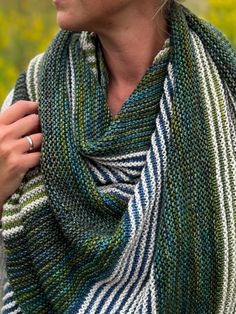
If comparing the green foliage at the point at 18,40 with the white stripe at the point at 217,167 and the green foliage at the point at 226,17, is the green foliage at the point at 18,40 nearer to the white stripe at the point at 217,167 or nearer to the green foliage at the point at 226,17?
the green foliage at the point at 226,17

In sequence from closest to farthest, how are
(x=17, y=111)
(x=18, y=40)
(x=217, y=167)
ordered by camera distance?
(x=217, y=167), (x=17, y=111), (x=18, y=40)

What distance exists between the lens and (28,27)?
16.9ft

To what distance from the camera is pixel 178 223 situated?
1.87 m

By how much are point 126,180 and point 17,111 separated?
34cm

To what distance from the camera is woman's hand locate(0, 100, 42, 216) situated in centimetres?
198

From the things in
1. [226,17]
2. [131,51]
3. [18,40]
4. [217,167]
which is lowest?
[217,167]

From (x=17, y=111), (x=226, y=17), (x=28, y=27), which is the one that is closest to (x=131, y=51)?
(x=17, y=111)

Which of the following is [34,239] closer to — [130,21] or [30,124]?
[30,124]

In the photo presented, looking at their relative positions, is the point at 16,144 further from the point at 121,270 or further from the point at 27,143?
the point at 121,270

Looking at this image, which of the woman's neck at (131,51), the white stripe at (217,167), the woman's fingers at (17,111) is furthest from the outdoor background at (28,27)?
the woman's fingers at (17,111)

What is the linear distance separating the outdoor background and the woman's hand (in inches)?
33.6

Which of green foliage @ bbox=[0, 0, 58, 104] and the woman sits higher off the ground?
green foliage @ bbox=[0, 0, 58, 104]

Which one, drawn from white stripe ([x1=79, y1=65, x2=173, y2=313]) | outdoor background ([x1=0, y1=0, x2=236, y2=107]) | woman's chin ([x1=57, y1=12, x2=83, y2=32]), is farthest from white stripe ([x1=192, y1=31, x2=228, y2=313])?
outdoor background ([x1=0, y1=0, x2=236, y2=107])

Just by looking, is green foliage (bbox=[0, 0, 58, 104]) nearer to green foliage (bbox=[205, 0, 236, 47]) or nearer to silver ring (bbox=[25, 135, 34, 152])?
green foliage (bbox=[205, 0, 236, 47])
